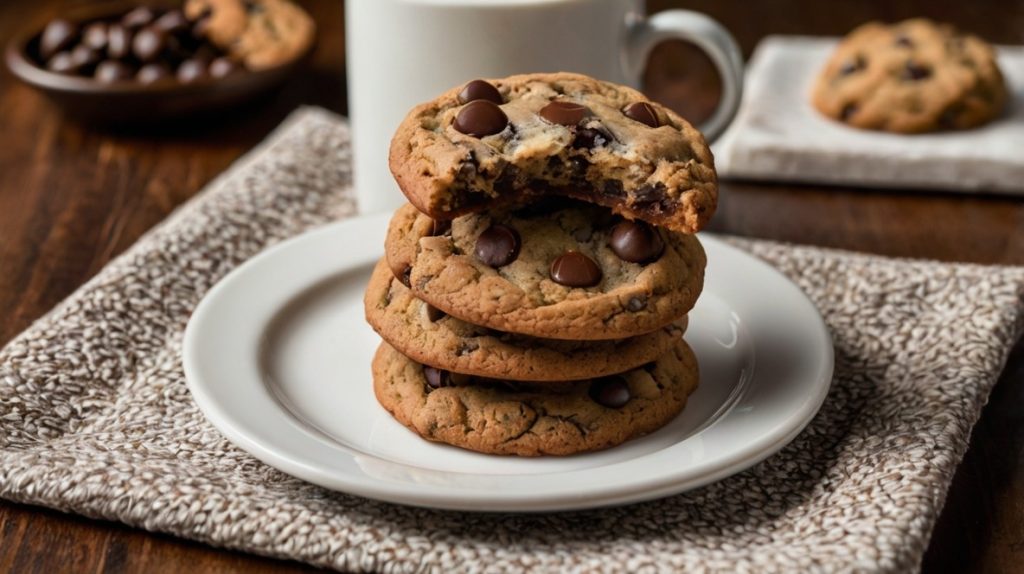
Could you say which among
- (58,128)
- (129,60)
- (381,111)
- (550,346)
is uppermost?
(550,346)

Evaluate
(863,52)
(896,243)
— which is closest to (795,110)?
(863,52)

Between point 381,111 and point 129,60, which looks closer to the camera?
point 381,111

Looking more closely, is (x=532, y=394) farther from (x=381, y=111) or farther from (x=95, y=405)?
(x=381, y=111)

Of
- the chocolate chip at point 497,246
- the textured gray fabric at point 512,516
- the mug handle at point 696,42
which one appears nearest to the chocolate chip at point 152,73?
the textured gray fabric at point 512,516

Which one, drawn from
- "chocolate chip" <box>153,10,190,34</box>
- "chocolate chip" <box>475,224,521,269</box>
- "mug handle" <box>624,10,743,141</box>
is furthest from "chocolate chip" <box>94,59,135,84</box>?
"chocolate chip" <box>475,224,521,269</box>

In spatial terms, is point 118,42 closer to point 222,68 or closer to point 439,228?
point 222,68

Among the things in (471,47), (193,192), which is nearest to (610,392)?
(471,47)
